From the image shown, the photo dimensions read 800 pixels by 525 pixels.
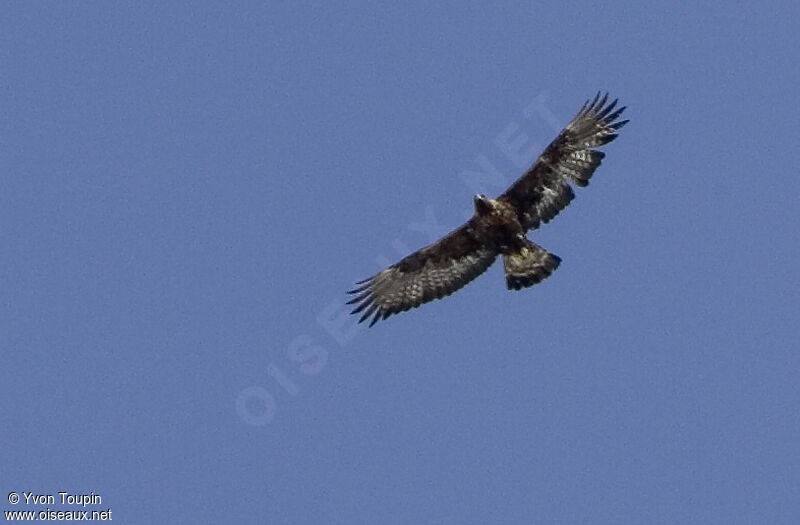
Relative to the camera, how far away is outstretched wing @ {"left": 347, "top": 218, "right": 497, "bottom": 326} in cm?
2634

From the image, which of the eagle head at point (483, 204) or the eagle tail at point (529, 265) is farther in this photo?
A: the eagle tail at point (529, 265)

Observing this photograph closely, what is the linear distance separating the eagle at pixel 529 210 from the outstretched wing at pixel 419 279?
0.02 m

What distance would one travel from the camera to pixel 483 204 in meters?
25.2

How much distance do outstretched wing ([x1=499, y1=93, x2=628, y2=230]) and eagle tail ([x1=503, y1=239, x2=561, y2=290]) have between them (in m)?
0.48

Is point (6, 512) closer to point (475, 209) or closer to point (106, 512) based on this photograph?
point (106, 512)

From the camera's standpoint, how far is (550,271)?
84.4ft

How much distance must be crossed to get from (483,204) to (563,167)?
1.43 metres

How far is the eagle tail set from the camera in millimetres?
25703

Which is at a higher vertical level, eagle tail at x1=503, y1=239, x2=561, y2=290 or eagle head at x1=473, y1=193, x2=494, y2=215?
eagle head at x1=473, y1=193, x2=494, y2=215

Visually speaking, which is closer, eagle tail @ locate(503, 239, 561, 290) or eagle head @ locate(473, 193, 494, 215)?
eagle head @ locate(473, 193, 494, 215)

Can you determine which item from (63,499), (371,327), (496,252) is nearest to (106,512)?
(63,499)

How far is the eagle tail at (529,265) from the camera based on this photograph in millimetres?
25703

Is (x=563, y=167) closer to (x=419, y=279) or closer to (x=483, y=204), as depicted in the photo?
(x=483, y=204)

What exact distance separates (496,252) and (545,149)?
188 cm
